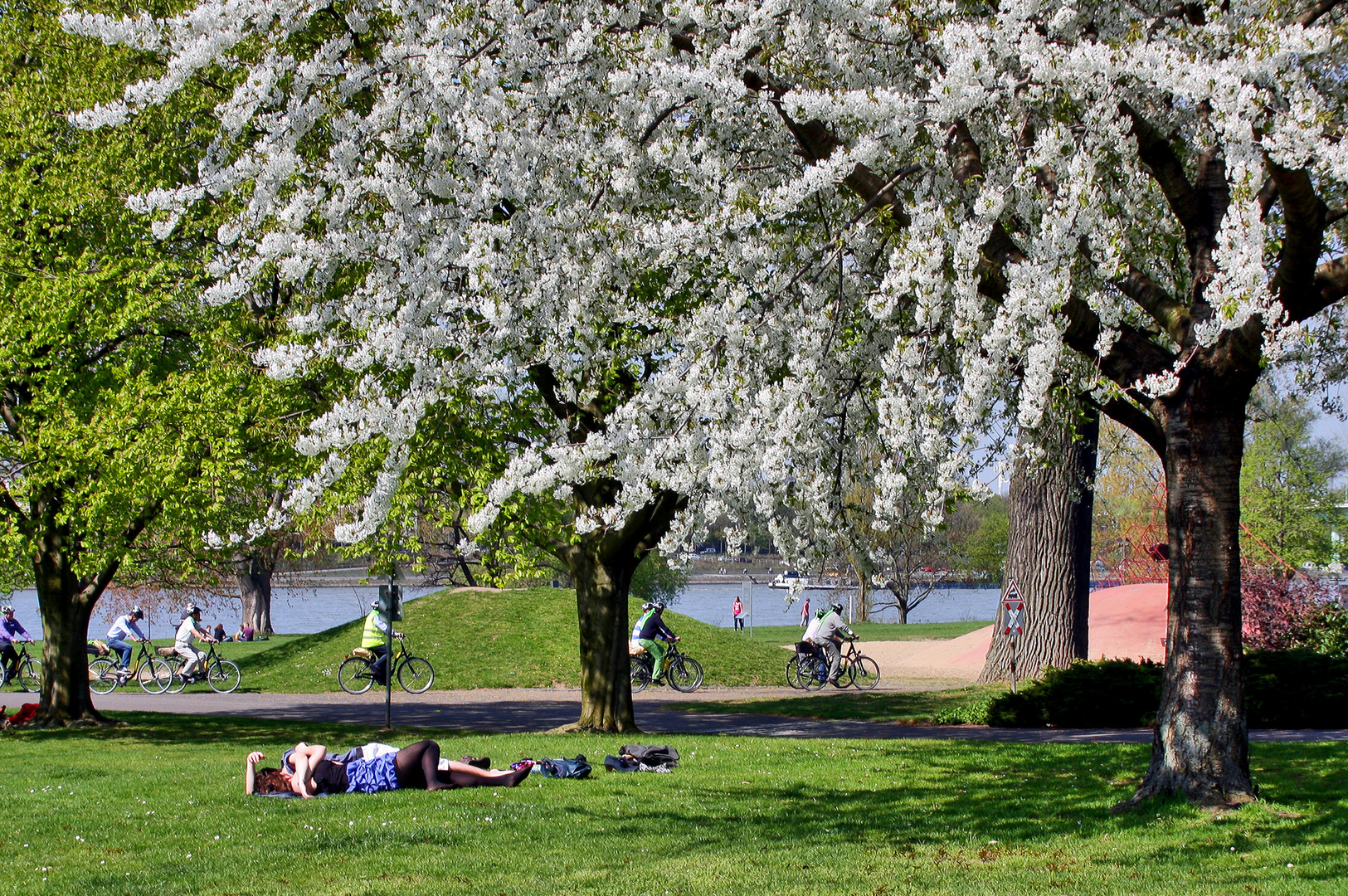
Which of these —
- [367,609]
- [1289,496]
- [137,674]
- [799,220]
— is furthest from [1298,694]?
[367,609]

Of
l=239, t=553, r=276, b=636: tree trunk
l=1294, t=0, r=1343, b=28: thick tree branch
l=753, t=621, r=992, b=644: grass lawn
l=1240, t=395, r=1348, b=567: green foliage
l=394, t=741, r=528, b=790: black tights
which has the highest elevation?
l=1294, t=0, r=1343, b=28: thick tree branch

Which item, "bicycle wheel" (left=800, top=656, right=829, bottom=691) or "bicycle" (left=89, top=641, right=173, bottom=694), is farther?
"bicycle" (left=89, top=641, right=173, bottom=694)

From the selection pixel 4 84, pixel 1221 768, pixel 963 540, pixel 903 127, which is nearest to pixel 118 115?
pixel 903 127

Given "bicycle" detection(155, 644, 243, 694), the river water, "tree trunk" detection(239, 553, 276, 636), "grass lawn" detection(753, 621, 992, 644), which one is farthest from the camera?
the river water

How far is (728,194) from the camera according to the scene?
8.02 m

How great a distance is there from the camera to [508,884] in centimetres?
670

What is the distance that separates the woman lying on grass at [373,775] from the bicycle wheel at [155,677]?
17.0 meters

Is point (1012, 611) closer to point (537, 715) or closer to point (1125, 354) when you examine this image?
point (537, 715)

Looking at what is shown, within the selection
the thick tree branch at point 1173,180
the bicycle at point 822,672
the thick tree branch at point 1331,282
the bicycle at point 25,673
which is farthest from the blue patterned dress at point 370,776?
the bicycle at point 25,673

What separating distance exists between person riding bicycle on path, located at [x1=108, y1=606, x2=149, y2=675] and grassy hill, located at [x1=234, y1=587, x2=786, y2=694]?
257 centimetres

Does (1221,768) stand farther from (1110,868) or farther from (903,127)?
(903,127)

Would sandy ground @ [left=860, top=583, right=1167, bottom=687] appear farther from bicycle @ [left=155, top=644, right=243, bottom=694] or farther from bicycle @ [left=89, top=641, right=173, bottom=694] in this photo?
bicycle @ [left=89, top=641, right=173, bottom=694]

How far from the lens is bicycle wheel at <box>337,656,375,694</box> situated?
2508 cm

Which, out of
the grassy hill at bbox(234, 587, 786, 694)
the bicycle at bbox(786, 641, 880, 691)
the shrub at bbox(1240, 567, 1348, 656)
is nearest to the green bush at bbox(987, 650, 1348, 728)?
the shrub at bbox(1240, 567, 1348, 656)
